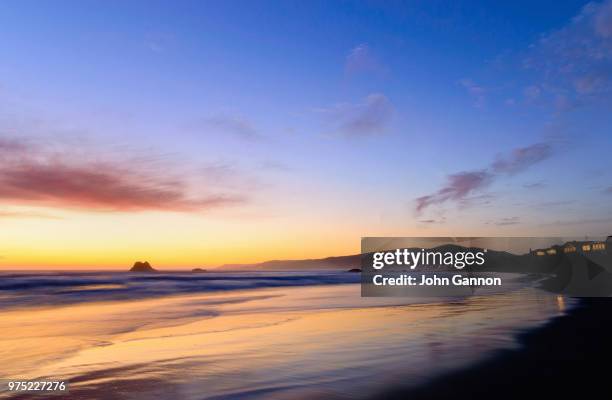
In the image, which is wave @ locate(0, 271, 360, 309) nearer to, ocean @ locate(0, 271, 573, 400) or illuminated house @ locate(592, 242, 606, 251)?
ocean @ locate(0, 271, 573, 400)

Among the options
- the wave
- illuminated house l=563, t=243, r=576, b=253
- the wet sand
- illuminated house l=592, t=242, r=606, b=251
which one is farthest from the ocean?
illuminated house l=563, t=243, r=576, b=253

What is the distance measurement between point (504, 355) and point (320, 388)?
563 cm

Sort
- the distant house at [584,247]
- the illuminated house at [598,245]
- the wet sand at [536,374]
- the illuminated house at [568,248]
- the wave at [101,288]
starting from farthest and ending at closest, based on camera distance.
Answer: the illuminated house at [568,248] < the illuminated house at [598,245] < the distant house at [584,247] < the wave at [101,288] < the wet sand at [536,374]

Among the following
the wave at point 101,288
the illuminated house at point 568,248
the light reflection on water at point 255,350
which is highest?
the illuminated house at point 568,248

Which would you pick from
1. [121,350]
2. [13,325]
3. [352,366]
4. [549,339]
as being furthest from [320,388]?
[13,325]

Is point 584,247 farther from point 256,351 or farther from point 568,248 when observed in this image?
point 256,351

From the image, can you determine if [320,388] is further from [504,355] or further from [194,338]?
[194,338]

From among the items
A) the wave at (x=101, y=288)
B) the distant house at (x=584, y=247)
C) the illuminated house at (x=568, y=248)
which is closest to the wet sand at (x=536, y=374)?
the wave at (x=101, y=288)

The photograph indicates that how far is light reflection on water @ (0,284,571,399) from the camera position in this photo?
9102 millimetres

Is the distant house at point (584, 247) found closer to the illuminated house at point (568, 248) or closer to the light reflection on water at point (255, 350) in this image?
the illuminated house at point (568, 248)

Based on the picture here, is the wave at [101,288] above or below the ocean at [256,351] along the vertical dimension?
below

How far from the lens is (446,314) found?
70.5ft

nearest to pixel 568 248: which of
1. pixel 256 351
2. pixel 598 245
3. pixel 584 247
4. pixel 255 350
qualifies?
pixel 584 247

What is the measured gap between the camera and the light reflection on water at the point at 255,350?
9.10 metres
